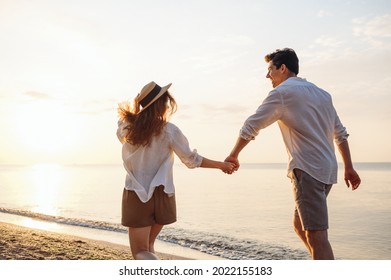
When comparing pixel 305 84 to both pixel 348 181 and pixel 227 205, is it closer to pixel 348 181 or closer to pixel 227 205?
pixel 348 181

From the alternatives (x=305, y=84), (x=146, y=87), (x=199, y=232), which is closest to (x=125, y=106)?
(x=146, y=87)

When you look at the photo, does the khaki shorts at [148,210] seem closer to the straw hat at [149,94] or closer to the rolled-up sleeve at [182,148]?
the rolled-up sleeve at [182,148]

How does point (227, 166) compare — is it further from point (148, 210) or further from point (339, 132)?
point (339, 132)

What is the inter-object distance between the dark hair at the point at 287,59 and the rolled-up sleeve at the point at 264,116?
1.24ft

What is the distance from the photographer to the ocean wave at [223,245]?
27.5ft

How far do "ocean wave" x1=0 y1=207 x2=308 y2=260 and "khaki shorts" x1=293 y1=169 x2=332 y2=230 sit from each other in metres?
5.17

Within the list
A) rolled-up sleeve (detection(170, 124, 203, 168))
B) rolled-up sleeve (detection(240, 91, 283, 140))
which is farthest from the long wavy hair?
rolled-up sleeve (detection(240, 91, 283, 140))

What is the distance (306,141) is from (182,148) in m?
0.95

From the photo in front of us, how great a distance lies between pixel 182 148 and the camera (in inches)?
138

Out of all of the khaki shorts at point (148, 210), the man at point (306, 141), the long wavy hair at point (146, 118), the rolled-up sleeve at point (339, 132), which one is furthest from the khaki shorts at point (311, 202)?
the long wavy hair at point (146, 118)

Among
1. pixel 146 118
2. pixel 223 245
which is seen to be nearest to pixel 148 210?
pixel 146 118
